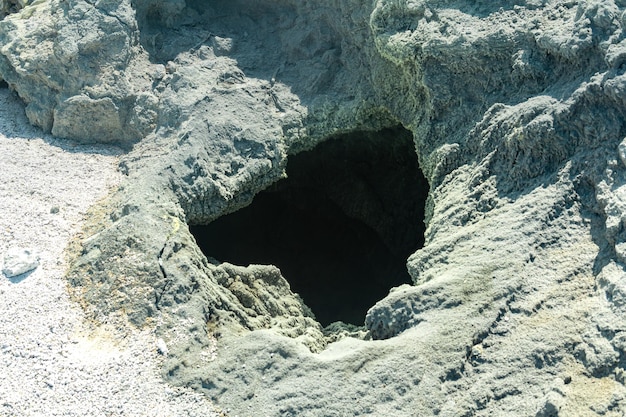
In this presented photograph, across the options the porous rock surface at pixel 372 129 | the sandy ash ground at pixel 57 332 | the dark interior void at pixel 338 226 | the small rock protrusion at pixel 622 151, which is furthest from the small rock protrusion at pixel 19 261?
the small rock protrusion at pixel 622 151

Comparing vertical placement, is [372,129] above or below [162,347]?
above

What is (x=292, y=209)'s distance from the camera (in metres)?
14.3

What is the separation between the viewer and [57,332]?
28.9ft

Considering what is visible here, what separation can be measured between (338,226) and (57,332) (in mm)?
6514

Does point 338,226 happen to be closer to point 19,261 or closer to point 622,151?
point 19,261

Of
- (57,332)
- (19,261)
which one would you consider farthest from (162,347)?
(19,261)

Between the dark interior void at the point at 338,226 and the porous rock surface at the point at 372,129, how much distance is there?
2.04m

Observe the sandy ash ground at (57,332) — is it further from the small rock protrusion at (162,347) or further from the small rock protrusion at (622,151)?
the small rock protrusion at (622,151)

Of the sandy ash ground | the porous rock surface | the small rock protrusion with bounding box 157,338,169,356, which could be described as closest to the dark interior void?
the porous rock surface

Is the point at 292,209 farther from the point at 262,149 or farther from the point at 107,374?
the point at 107,374

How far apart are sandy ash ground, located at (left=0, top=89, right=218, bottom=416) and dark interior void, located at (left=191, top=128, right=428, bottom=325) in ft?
8.93

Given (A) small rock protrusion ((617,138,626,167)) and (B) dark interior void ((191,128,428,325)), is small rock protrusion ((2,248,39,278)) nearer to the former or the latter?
(B) dark interior void ((191,128,428,325))

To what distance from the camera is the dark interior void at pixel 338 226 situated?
13.3 meters

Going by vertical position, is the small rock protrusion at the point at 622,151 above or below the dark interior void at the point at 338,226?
above
